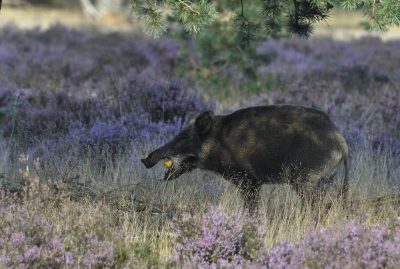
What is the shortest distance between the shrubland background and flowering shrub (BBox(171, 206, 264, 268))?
0.04ft

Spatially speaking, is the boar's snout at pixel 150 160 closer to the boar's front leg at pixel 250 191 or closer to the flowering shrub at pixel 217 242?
the boar's front leg at pixel 250 191

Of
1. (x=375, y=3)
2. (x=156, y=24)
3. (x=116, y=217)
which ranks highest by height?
(x=375, y=3)

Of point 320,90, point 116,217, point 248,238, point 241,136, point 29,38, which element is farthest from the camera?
point 29,38

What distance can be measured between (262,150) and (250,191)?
0.47 meters

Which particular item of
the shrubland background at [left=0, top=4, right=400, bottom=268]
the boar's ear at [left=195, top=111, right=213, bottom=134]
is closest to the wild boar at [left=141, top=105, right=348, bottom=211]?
the boar's ear at [left=195, top=111, right=213, bottom=134]

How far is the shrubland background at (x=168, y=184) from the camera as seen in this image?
5.18 meters

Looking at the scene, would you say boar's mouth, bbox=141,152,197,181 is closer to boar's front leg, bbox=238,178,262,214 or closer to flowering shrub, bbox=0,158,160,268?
boar's front leg, bbox=238,178,262,214

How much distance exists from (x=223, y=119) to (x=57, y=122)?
3518mm

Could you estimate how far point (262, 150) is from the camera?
281 inches

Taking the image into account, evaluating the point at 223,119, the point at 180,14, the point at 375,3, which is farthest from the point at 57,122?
the point at 375,3

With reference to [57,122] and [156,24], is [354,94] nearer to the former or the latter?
[57,122]

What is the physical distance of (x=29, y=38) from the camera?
2453 centimetres

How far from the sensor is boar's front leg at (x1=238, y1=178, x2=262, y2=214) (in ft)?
22.9

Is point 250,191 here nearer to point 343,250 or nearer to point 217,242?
point 217,242
